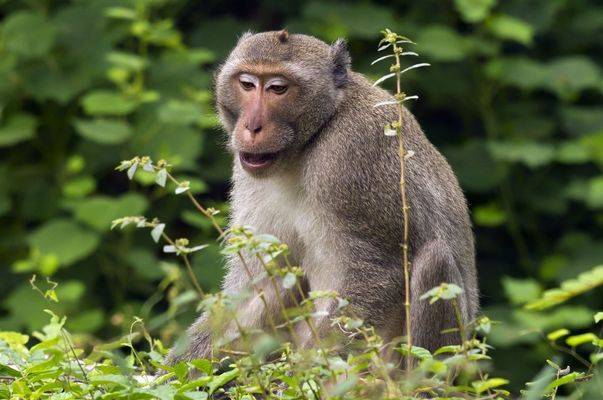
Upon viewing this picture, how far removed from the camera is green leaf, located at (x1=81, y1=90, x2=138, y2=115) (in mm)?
9359

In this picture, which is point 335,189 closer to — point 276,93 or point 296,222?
point 296,222

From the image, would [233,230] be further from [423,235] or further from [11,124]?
[11,124]

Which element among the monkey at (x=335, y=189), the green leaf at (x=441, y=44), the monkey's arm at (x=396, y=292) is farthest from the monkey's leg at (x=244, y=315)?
the green leaf at (x=441, y=44)

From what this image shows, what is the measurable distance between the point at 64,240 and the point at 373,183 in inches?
161

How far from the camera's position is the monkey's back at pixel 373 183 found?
5844 mm

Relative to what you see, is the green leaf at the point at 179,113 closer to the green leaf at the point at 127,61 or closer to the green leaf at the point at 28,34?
the green leaf at the point at 127,61

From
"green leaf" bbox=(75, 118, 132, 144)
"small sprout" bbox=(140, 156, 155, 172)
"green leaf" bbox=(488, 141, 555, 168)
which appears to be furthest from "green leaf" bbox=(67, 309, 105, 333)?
"small sprout" bbox=(140, 156, 155, 172)

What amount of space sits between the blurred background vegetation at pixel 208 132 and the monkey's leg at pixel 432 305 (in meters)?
3.18

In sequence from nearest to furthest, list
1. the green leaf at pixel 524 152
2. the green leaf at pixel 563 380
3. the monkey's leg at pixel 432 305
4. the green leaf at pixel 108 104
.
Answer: the green leaf at pixel 563 380 < the monkey's leg at pixel 432 305 < the green leaf at pixel 108 104 < the green leaf at pixel 524 152

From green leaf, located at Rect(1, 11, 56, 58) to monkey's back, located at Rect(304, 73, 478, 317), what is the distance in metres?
4.28

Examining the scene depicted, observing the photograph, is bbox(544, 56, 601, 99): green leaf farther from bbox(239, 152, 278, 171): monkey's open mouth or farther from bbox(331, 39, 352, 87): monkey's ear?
bbox(239, 152, 278, 171): monkey's open mouth

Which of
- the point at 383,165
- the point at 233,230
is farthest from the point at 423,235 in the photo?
the point at 233,230

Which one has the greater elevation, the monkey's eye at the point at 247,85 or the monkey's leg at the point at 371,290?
the monkey's eye at the point at 247,85

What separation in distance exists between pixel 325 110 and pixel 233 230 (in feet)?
7.15
